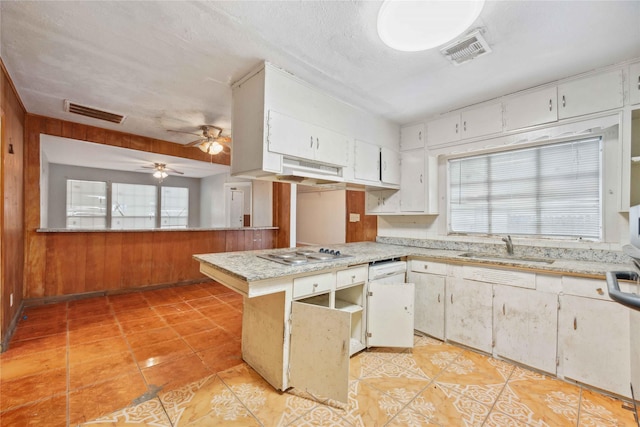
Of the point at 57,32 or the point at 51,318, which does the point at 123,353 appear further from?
the point at 57,32

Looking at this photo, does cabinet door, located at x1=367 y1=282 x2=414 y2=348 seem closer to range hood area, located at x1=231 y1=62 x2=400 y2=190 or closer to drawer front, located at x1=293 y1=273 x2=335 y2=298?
drawer front, located at x1=293 y1=273 x2=335 y2=298

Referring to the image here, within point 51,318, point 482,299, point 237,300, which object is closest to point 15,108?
point 51,318

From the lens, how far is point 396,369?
7.18 ft

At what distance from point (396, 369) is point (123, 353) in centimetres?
234

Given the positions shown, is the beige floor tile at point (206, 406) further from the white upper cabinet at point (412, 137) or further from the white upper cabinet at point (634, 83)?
the white upper cabinet at point (634, 83)

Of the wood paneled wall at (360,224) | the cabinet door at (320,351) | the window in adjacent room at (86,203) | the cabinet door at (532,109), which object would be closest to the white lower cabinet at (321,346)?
the cabinet door at (320,351)

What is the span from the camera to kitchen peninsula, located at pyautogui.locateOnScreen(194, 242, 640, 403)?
179cm

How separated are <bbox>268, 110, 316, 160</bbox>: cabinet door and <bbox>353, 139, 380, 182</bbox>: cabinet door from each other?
2.11 ft

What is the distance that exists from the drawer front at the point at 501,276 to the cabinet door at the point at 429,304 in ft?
0.84

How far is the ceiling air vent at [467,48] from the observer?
1857 millimetres

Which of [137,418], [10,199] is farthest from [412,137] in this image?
[10,199]

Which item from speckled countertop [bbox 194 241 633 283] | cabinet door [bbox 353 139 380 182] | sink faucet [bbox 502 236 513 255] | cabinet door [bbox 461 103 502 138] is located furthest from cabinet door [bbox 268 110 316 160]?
sink faucet [bbox 502 236 513 255]

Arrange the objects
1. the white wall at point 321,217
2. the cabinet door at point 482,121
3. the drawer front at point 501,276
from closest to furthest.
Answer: the drawer front at point 501,276, the cabinet door at point 482,121, the white wall at point 321,217

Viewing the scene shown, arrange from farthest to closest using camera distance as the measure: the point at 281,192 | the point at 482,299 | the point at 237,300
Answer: the point at 281,192 → the point at 237,300 → the point at 482,299
